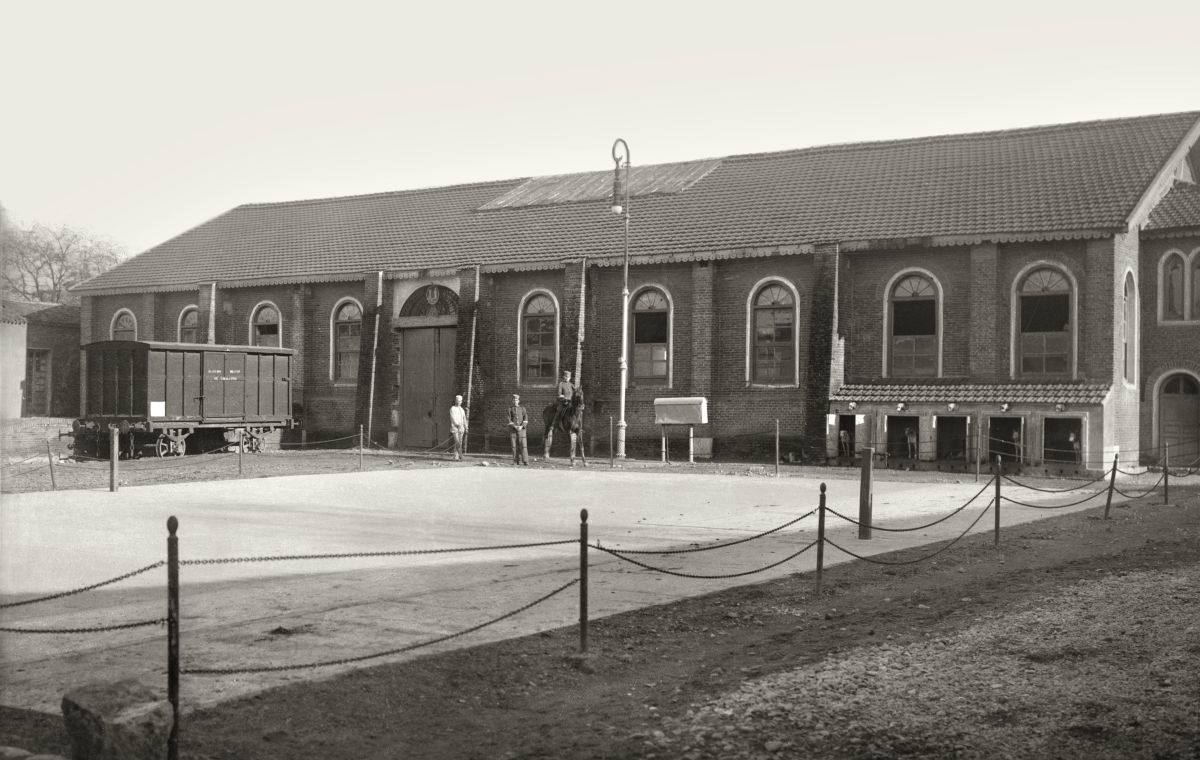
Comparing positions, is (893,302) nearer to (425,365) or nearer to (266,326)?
(425,365)

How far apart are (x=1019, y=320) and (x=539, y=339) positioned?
42.3ft

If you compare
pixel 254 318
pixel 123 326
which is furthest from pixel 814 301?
pixel 123 326

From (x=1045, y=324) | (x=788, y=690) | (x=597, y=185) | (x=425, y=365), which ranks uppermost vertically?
(x=597, y=185)

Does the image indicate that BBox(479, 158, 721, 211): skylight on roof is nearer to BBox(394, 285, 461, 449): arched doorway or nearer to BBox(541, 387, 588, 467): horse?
BBox(394, 285, 461, 449): arched doorway

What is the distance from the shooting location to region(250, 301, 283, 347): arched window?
38.2 metres

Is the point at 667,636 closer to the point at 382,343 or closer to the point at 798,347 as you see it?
the point at 798,347

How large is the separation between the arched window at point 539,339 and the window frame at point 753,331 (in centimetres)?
571

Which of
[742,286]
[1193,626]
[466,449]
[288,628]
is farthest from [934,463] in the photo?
[288,628]

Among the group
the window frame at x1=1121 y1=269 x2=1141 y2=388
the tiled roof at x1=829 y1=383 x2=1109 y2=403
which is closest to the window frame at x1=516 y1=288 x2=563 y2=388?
the tiled roof at x1=829 y1=383 x2=1109 y2=403

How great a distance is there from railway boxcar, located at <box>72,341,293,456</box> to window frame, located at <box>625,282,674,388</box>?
1038cm

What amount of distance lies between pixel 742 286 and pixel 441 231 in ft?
37.1

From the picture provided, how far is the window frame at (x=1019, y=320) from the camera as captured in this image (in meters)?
27.5

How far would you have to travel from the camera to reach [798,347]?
3030cm

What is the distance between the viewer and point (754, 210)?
32.9 metres
